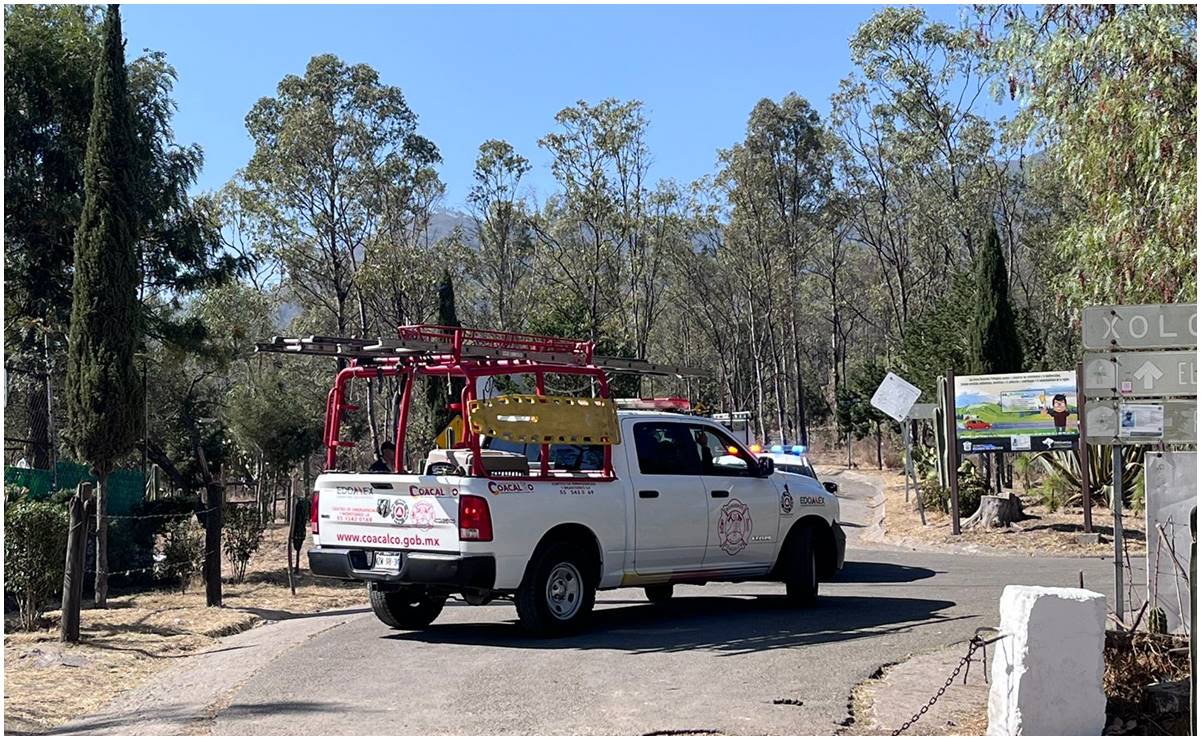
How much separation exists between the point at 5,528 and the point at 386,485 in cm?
460

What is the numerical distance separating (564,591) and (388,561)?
1485 mm

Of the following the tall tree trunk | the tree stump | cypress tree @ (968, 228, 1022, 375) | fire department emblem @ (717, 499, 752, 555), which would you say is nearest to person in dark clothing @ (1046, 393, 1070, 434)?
the tree stump

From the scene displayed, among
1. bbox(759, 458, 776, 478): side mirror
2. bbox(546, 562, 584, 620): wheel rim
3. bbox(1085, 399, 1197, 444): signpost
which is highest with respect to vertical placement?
bbox(1085, 399, 1197, 444): signpost

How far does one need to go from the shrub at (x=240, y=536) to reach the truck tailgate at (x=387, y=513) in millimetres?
6149

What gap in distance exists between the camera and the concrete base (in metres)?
6.48

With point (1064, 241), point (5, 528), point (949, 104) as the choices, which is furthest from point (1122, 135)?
point (949, 104)

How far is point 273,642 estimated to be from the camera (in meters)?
11.3

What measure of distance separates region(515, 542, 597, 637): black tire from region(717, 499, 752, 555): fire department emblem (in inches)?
62.6

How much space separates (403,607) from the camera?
11180 millimetres

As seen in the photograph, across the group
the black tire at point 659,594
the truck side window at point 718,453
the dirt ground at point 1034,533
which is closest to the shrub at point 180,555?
the black tire at point 659,594

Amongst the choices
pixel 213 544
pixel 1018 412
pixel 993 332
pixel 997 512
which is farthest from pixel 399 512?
pixel 993 332

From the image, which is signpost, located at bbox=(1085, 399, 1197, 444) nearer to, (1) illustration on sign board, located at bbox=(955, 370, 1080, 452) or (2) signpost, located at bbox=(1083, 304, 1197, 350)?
(2) signpost, located at bbox=(1083, 304, 1197, 350)

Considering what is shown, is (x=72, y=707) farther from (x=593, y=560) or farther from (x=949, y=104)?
(x=949, y=104)

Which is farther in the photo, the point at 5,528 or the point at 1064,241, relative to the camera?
the point at 1064,241
